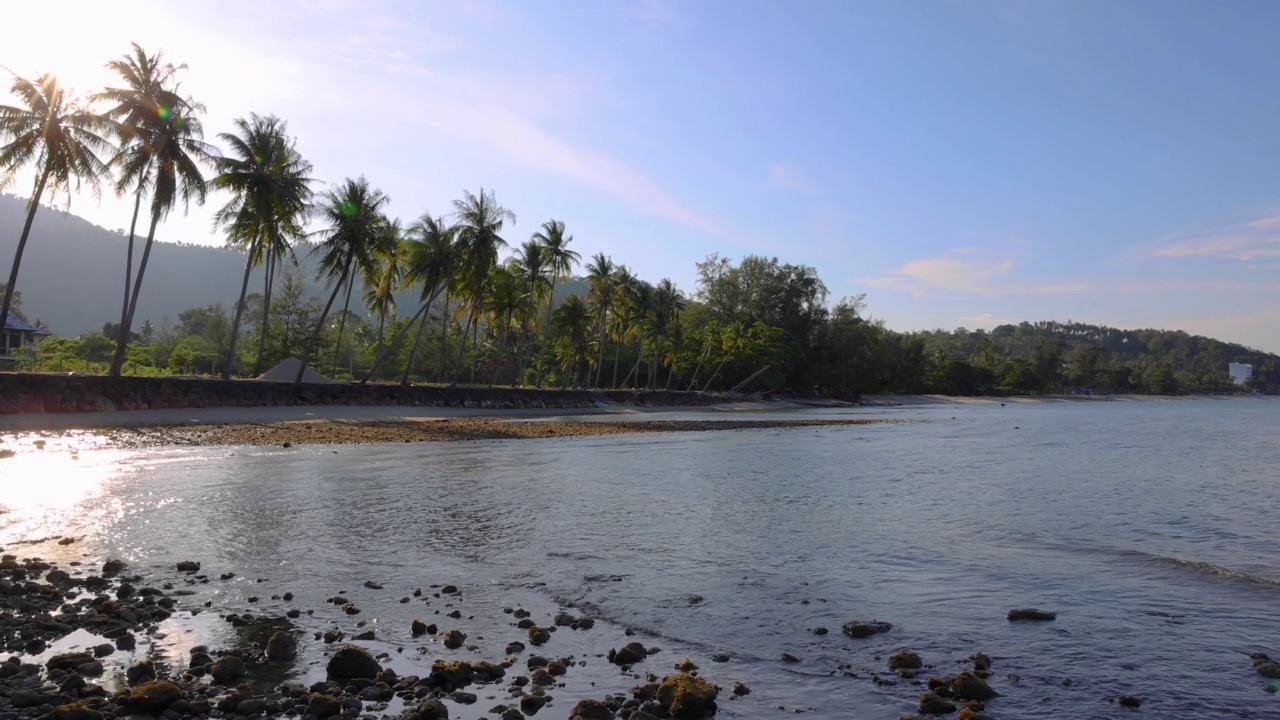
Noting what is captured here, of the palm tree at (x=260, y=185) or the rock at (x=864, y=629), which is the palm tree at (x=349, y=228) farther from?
the rock at (x=864, y=629)

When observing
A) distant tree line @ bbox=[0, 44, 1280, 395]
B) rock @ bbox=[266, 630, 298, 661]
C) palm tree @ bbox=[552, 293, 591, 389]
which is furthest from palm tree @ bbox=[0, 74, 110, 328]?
palm tree @ bbox=[552, 293, 591, 389]

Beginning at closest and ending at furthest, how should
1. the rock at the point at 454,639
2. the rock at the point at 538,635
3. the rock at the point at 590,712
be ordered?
1. the rock at the point at 590,712
2. the rock at the point at 454,639
3. the rock at the point at 538,635

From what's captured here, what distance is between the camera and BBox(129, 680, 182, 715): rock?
4473 millimetres

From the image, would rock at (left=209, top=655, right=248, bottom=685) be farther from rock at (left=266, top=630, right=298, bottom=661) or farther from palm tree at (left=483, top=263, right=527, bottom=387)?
palm tree at (left=483, top=263, right=527, bottom=387)

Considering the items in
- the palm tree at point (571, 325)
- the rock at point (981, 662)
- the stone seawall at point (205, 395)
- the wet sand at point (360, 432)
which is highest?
the palm tree at point (571, 325)

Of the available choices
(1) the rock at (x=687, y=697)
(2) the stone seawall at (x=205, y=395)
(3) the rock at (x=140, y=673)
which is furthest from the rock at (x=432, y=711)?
(2) the stone seawall at (x=205, y=395)

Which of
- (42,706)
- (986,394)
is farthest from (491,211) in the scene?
(986,394)

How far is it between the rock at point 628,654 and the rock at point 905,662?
5.92 ft

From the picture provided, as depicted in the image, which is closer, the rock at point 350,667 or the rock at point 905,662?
the rock at point 350,667

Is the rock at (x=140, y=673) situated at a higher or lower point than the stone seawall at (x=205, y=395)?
lower

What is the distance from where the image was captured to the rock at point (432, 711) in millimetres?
4453

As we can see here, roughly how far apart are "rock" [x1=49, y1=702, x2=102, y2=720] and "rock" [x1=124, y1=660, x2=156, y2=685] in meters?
0.59

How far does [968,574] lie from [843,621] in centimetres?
270

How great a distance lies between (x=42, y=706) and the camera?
449cm
